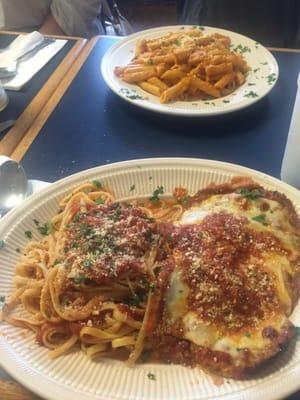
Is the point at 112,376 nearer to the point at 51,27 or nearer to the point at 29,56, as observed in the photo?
the point at 29,56

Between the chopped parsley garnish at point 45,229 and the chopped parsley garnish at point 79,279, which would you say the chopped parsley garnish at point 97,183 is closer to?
the chopped parsley garnish at point 45,229

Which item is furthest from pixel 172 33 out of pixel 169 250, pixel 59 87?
pixel 169 250

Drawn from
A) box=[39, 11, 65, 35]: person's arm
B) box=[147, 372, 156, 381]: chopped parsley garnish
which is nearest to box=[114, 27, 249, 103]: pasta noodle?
box=[39, 11, 65, 35]: person's arm

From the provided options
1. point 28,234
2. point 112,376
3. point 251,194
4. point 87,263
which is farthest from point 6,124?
point 112,376

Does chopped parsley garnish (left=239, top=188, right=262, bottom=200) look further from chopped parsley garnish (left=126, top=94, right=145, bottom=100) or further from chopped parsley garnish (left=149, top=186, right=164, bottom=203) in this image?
chopped parsley garnish (left=126, top=94, right=145, bottom=100)

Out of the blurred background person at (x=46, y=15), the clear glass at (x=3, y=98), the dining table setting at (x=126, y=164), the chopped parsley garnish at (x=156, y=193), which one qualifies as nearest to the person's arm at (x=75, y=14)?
the blurred background person at (x=46, y=15)

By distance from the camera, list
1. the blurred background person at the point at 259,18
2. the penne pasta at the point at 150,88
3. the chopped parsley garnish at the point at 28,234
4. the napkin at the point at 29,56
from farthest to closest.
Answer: the blurred background person at the point at 259,18 < the napkin at the point at 29,56 < the penne pasta at the point at 150,88 < the chopped parsley garnish at the point at 28,234

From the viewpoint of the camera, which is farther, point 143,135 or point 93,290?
point 143,135
